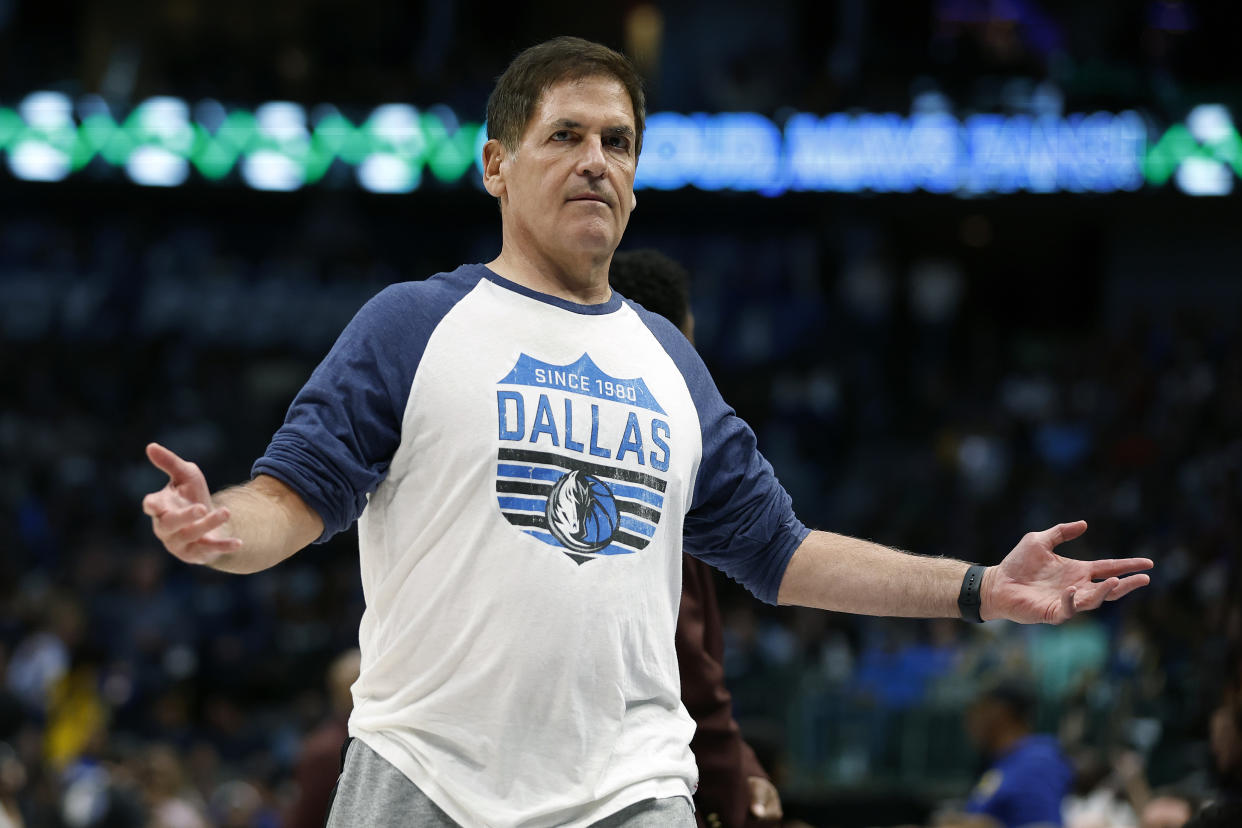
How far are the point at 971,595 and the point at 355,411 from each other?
1.14m

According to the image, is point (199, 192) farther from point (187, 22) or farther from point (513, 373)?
point (513, 373)

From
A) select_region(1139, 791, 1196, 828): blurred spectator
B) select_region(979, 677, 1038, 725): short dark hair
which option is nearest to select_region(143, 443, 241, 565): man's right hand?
select_region(1139, 791, 1196, 828): blurred spectator

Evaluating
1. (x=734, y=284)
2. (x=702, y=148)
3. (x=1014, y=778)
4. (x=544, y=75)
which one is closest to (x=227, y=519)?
(x=544, y=75)

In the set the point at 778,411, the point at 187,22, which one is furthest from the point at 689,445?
the point at 187,22

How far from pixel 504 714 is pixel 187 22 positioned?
21.0 metres

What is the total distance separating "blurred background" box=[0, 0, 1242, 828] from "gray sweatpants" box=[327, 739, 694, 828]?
8474 mm

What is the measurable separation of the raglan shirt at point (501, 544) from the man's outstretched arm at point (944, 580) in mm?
349

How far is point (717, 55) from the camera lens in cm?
2002

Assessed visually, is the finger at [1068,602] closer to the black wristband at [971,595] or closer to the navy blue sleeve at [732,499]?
the black wristband at [971,595]

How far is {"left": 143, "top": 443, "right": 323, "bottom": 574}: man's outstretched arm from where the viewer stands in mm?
2191

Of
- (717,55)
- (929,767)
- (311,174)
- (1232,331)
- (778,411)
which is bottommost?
(929,767)

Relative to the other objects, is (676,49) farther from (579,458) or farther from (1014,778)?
(579,458)

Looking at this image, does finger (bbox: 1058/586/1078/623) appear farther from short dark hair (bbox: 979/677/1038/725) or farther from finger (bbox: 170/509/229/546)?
short dark hair (bbox: 979/677/1038/725)

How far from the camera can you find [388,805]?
8.00 feet
